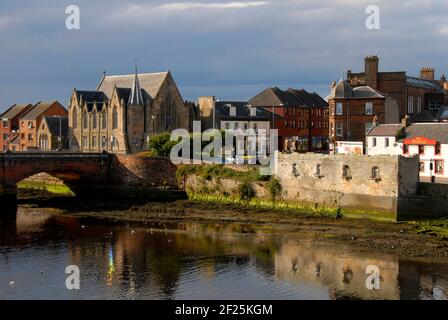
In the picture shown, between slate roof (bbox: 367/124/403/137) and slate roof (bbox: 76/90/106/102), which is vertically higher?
slate roof (bbox: 76/90/106/102)

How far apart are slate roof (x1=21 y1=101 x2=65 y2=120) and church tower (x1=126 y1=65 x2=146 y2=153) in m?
25.7

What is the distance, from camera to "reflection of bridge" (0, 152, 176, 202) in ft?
215

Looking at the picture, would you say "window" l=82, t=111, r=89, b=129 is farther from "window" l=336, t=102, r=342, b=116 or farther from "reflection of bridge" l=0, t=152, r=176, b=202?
"window" l=336, t=102, r=342, b=116

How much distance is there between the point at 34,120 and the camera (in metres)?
106

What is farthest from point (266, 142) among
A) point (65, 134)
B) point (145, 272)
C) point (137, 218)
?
point (145, 272)

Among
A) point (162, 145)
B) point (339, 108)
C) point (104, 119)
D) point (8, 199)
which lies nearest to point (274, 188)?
point (162, 145)

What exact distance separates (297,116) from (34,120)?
4067cm

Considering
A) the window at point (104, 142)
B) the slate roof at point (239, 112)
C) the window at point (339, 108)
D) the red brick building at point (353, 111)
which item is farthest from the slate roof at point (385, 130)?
the window at point (104, 142)

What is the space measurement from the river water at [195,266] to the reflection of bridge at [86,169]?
480 inches

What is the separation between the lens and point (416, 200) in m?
51.5

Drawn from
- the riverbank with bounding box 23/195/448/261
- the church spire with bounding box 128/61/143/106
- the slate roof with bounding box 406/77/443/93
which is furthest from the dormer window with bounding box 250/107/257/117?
the riverbank with bounding box 23/195/448/261

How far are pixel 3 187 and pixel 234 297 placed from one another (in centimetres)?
3690
